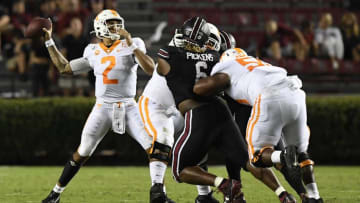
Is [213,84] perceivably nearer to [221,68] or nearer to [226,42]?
[221,68]

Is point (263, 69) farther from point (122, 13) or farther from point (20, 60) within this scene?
point (122, 13)

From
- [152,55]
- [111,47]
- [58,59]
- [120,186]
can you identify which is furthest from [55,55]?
[152,55]

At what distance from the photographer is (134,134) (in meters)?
7.22

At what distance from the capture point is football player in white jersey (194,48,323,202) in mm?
5883

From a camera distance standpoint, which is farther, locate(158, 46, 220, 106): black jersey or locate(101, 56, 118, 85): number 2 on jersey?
locate(101, 56, 118, 85): number 2 on jersey

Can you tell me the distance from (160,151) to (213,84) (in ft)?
3.55

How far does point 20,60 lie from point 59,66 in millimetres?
6132

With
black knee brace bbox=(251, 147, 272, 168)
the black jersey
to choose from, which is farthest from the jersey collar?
black knee brace bbox=(251, 147, 272, 168)

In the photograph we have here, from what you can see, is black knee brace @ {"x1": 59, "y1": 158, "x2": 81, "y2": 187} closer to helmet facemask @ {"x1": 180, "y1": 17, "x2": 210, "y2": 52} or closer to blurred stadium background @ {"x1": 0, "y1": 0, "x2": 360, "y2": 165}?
helmet facemask @ {"x1": 180, "y1": 17, "x2": 210, "y2": 52}

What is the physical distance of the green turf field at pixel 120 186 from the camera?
7648mm

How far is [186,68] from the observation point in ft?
21.2

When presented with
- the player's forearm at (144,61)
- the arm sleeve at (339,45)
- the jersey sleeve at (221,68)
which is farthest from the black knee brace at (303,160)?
the arm sleeve at (339,45)

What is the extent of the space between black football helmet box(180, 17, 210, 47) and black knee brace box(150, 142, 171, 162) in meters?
1.05

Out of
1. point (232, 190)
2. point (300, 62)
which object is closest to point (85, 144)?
point (232, 190)
